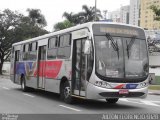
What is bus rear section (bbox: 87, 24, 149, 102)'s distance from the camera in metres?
14.0

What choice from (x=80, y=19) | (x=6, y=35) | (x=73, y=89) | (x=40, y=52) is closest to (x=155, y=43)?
(x=80, y=19)

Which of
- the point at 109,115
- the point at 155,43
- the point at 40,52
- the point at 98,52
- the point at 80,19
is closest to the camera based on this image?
the point at 109,115

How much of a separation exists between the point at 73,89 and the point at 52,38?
3.89 meters

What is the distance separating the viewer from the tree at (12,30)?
64.6m

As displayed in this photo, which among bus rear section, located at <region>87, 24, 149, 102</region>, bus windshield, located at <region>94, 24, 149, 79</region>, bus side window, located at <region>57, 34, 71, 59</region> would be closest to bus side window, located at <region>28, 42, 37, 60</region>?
bus side window, located at <region>57, 34, 71, 59</region>

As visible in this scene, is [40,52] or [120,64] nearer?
[120,64]

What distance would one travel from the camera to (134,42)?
1484cm

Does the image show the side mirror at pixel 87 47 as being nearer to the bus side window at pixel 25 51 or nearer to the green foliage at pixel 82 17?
the bus side window at pixel 25 51

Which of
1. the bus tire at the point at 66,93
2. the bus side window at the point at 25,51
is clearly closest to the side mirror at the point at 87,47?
the bus tire at the point at 66,93

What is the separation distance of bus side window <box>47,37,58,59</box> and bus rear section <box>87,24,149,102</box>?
3.89 m

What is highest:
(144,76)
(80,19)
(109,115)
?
(80,19)

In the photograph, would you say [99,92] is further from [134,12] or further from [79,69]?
[134,12]

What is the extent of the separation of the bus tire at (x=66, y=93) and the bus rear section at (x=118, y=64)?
1958 millimetres

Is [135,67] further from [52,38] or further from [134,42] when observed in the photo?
[52,38]
